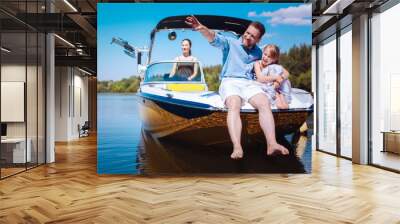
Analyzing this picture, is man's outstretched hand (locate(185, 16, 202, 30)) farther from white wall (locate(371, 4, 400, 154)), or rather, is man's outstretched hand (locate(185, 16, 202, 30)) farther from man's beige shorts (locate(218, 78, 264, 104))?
white wall (locate(371, 4, 400, 154))

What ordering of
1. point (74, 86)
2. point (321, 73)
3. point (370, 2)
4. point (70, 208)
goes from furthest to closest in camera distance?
point (74, 86)
point (321, 73)
point (370, 2)
point (70, 208)

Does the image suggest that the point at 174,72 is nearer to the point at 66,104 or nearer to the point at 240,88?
the point at 240,88

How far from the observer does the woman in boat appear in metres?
6.52

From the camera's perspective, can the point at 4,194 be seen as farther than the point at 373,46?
No

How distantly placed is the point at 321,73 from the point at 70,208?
881 cm

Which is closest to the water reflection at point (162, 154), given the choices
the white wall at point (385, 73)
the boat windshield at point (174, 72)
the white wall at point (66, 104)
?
the boat windshield at point (174, 72)

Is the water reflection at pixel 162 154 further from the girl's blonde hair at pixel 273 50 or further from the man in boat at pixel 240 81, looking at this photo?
the girl's blonde hair at pixel 273 50

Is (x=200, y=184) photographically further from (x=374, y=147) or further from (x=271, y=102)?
(x=374, y=147)

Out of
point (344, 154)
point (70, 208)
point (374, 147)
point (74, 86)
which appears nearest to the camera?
point (70, 208)

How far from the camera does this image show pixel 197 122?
6.49 m

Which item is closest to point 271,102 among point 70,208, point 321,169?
point 321,169

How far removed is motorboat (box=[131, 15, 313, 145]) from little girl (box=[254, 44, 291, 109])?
120 millimetres

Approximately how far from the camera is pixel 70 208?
182 inches

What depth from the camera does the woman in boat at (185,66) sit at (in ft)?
21.4
